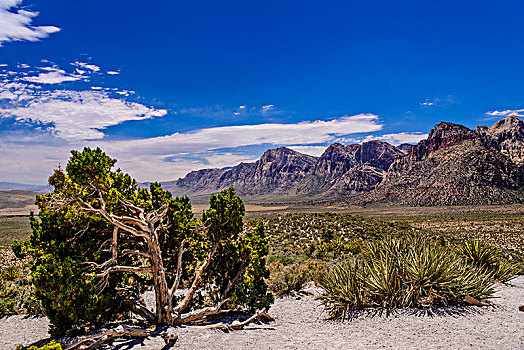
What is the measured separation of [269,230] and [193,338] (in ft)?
68.5

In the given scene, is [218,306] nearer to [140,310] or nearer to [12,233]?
[140,310]

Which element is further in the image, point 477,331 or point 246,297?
point 246,297

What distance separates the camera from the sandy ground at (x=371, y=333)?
6.03 meters

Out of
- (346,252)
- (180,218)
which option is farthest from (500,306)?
(346,252)

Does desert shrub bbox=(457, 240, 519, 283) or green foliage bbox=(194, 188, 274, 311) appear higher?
green foliage bbox=(194, 188, 274, 311)

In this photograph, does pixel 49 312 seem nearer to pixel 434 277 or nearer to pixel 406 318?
pixel 406 318

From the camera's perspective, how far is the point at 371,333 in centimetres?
668

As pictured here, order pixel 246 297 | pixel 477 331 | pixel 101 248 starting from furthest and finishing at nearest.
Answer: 1. pixel 246 297
2. pixel 101 248
3. pixel 477 331

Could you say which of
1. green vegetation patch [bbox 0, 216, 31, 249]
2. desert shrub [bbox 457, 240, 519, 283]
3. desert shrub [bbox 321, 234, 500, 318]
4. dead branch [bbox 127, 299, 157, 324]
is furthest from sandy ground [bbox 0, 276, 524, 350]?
green vegetation patch [bbox 0, 216, 31, 249]

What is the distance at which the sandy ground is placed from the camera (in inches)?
237

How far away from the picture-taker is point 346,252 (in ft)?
64.3

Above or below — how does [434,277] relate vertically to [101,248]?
below

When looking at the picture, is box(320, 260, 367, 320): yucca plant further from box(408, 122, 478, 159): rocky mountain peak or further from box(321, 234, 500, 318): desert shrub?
box(408, 122, 478, 159): rocky mountain peak

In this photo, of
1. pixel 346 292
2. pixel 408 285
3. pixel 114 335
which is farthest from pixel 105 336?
pixel 408 285
